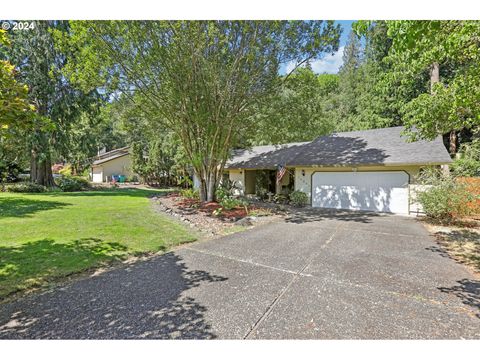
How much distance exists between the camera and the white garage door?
35.1ft

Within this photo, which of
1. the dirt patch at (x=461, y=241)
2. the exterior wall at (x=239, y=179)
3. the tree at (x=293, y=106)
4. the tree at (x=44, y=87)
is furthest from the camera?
the exterior wall at (x=239, y=179)

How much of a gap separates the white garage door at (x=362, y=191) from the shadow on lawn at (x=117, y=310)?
9706 mm

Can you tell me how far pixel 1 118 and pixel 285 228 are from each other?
716 cm

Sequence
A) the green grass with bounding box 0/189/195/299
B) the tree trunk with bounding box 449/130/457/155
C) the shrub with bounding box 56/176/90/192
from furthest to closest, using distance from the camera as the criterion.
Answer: the shrub with bounding box 56/176/90/192, the tree trunk with bounding box 449/130/457/155, the green grass with bounding box 0/189/195/299

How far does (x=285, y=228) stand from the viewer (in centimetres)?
798

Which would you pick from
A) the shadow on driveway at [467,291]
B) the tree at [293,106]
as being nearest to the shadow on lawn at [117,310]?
the shadow on driveway at [467,291]

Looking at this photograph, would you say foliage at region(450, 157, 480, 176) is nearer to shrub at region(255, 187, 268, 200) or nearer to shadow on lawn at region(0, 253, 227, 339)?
shrub at region(255, 187, 268, 200)

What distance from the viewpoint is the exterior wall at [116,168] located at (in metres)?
31.4

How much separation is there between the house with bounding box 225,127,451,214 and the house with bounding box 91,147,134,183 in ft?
75.8

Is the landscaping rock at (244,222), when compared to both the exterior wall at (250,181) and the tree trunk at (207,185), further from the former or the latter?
the exterior wall at (250,181)

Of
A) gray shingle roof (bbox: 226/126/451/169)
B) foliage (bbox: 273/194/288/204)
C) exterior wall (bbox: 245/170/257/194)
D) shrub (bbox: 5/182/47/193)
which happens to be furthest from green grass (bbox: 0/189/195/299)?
shrub (bbox: 5/182/47/193)

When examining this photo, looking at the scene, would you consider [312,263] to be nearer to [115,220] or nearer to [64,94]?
[115,220]

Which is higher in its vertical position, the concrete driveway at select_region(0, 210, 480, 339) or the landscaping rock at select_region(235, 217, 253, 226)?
the landscaping rock at select_region(235, 217, 253, 226)
